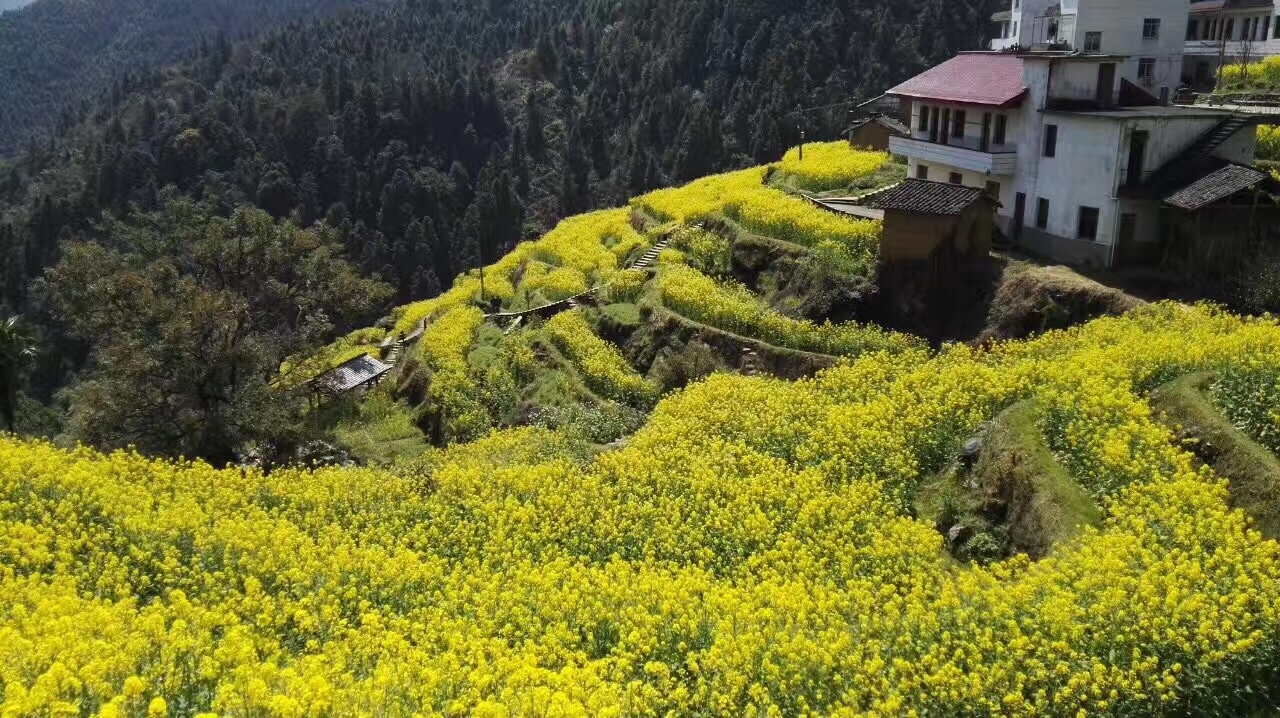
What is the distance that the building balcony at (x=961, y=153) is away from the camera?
3127 centimetres

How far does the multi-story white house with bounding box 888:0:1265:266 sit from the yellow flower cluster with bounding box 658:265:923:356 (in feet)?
19.4

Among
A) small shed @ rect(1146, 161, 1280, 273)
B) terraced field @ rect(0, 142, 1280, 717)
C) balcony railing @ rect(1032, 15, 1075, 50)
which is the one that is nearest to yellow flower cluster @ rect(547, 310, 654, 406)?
terraced field @ rect(0, 142, 1280, 717)

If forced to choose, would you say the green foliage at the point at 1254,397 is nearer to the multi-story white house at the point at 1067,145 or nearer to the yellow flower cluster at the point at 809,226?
the multi-story white house at the point at 1067,145

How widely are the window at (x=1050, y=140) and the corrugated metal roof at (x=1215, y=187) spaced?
4641 millimetres

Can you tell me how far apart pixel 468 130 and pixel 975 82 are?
104849 mm

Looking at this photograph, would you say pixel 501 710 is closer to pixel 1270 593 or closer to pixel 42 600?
pixel 42 600

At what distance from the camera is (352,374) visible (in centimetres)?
4025

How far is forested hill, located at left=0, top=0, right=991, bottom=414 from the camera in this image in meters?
98.8

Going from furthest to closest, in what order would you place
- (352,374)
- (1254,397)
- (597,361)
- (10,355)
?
(352,374)
(597,361)
(10,355)
(1254,397)

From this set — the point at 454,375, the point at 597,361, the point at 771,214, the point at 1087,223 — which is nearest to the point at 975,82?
the point at 771,214

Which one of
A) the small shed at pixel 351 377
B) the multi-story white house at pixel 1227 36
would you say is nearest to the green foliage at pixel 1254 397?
the small shed at pixel 351 377

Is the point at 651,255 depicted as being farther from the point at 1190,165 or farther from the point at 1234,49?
the point at 1234,49

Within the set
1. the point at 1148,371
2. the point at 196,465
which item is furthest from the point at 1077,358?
the point at 196,465

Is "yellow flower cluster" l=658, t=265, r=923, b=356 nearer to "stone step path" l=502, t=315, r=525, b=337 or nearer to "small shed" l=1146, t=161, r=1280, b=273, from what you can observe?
"stone step path" l=502, t=315, r=525, b=337
